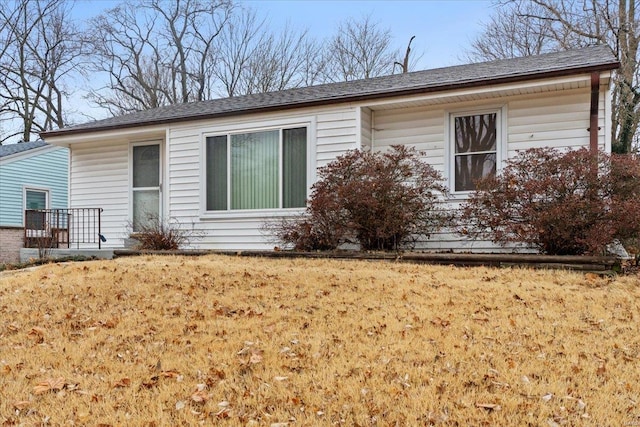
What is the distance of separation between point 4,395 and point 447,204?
6739mm

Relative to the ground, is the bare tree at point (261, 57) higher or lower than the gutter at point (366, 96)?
higher

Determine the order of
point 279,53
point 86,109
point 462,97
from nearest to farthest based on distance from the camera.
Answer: point 462,97
point 279,53
point 86,109

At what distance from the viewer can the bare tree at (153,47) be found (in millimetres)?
25047

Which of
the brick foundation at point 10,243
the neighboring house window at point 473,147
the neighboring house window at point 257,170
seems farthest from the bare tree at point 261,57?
the neighboring house window at point 473,147

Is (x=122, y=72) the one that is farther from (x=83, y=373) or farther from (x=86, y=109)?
(x=83, y=373)

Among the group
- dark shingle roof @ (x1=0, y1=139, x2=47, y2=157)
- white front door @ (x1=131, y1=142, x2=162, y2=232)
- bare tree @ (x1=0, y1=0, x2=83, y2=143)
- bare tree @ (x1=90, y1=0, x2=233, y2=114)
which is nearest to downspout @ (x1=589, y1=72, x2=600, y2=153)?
white front door @ (x1=131, y1=142, x2=162, y2=232)

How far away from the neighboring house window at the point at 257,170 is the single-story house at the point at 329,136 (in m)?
0.02

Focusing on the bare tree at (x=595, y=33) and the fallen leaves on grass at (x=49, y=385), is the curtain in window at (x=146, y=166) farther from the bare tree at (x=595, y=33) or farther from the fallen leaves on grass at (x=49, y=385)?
the bare tree at (x=595, y=33)

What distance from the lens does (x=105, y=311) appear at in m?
4.99

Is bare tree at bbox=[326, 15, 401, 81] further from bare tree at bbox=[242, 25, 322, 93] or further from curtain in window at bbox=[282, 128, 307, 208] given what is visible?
curtain in window at bbox=[282, 128, 307, 208]

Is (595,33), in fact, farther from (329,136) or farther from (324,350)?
(324,350)

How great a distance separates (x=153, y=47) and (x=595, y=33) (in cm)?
1999

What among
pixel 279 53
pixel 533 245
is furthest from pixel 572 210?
pixel 279 53

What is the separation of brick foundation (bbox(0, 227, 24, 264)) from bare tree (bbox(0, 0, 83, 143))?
1160 cm
